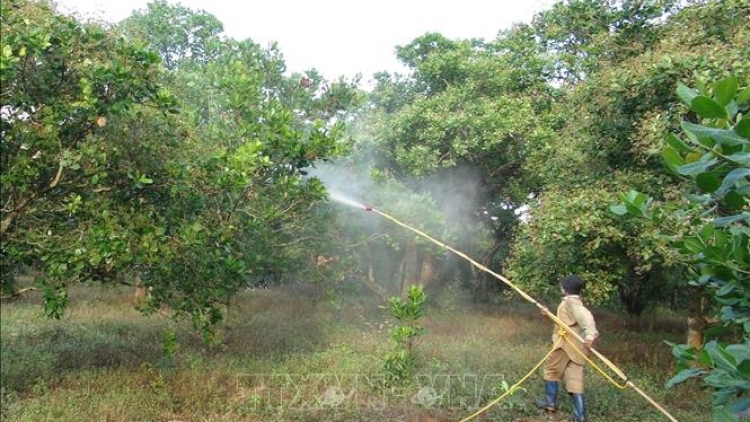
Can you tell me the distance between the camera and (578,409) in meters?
6.25

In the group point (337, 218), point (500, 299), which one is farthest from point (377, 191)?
point (500, 299)

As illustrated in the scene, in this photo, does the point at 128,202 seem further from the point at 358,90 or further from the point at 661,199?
the point at 661,199

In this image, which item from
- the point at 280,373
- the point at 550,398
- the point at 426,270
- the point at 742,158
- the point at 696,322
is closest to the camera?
the point at 742,158

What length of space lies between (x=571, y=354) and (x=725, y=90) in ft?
17.7

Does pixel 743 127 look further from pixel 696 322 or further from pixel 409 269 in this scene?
pixel 409 269

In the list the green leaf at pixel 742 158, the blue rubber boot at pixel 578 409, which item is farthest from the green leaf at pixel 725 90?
Result: the blue rubber boot at pixel 578 409

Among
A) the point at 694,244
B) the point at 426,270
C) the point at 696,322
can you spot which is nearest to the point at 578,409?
the point at 696,322

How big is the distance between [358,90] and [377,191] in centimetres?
374

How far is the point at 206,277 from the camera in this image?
21.7 feet

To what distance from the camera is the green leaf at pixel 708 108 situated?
147 centimetres

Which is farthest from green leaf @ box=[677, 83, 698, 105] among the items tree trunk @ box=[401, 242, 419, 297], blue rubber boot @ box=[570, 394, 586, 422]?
tree trunk @ box=[401, 242, 419, 297]

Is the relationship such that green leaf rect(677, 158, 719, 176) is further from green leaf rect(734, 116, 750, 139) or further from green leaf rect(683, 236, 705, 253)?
green leaf rect(683, 236, 705, 253)

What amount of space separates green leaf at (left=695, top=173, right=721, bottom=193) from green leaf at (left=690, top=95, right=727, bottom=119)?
0.73 ft

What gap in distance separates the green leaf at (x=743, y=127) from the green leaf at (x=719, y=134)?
1cm
